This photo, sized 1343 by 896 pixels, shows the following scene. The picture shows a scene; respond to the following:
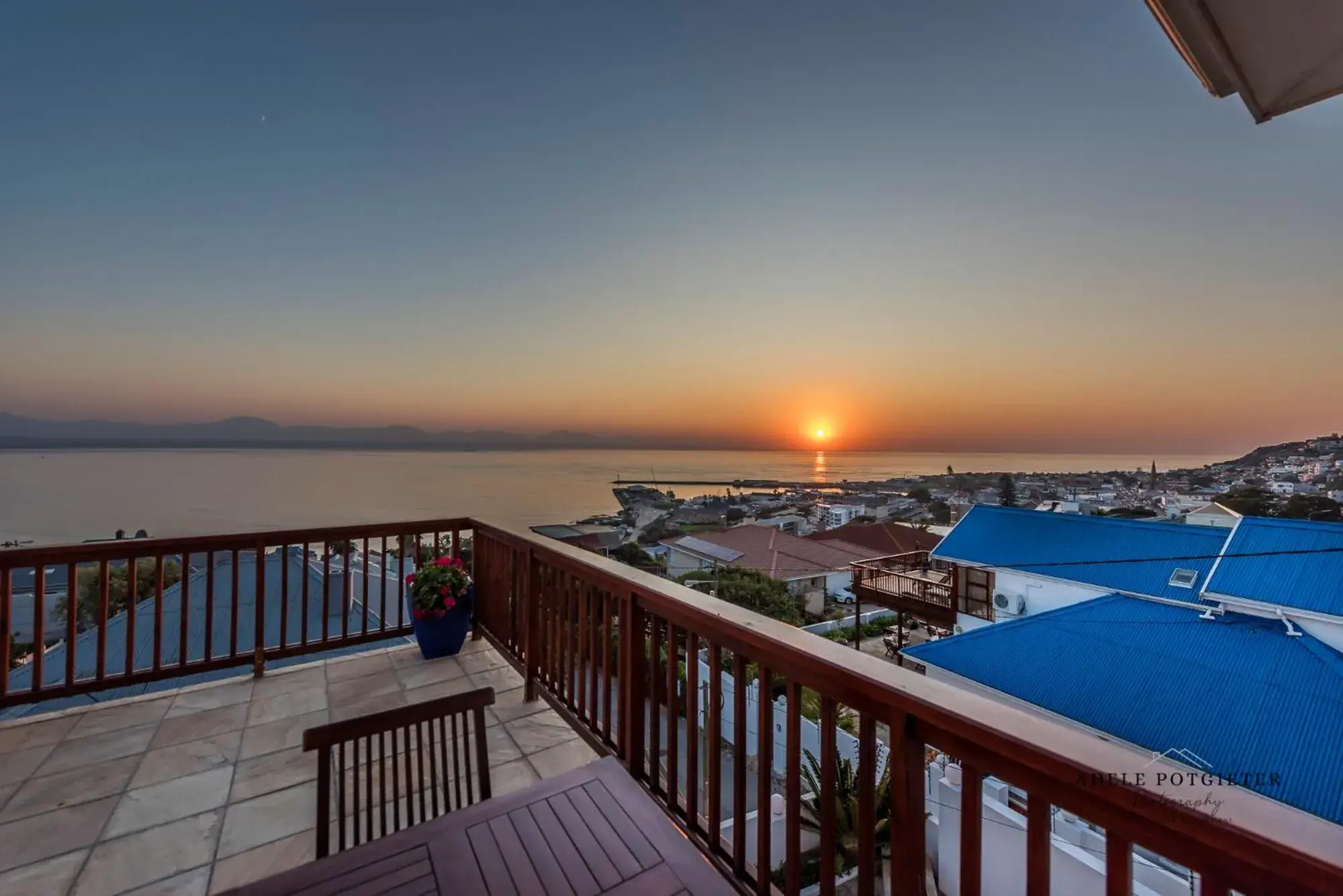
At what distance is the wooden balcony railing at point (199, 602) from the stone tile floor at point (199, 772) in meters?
0.25

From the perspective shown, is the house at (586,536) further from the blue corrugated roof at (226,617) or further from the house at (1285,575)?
the house at (1285,575)

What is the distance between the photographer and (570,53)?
5223 mm

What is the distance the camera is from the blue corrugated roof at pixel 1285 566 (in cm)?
492

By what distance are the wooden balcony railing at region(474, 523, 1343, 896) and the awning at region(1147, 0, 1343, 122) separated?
1546mm

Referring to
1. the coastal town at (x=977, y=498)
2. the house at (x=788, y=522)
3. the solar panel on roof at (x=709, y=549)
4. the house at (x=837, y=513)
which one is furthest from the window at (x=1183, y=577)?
the solar panel on roof at (x=709, y=549)

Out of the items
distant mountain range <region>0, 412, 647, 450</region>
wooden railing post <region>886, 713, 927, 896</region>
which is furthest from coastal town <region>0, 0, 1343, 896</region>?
distant mountain range <region>0, 412, 647, 450</region>

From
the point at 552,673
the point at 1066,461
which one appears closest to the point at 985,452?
the point at 1066,461

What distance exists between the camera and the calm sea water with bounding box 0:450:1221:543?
14.2 feet

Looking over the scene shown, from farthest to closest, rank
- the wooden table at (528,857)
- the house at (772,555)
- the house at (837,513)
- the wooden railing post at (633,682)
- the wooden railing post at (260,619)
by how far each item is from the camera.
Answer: the house at (772,555), the house at (837,513), the wooden railing post at (260,619), the wooden railing post at (633,682), the wooden table at (528,857)

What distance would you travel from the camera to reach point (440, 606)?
161 inches

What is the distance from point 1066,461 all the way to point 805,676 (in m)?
5.36

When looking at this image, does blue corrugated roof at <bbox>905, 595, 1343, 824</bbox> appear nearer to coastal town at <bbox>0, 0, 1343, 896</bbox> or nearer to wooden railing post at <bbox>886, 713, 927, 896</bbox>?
coastal town at <bbox>0, 0, 1343, 896</bbox>

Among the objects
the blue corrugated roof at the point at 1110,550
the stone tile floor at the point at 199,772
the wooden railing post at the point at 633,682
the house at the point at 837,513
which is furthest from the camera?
the house at the point at 837,513

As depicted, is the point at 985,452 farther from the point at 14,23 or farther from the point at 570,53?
the point at 14,23
